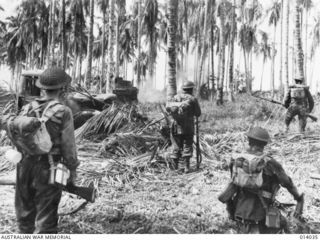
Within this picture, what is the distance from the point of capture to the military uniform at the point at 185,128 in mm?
6797

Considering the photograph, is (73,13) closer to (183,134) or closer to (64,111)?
(183,134)

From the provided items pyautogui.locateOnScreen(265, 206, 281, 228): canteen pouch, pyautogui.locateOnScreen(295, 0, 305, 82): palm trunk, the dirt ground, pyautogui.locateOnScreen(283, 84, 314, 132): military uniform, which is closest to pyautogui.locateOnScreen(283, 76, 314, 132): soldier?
pyautogui.locateOnScreen(283, 84, 314, 132): military uniform

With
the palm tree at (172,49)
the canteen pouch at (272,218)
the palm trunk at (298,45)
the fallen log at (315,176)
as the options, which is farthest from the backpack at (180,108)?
the palm trunk at (298,45)

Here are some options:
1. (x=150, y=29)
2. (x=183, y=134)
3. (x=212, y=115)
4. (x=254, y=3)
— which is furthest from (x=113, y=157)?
(x=254, y=3)

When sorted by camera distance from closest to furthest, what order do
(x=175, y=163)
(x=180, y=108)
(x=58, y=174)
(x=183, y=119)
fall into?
(x=58, y=174), (x=180, y=108), (x=183, y=119), (x=175, y=163)

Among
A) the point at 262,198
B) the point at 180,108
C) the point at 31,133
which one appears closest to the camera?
the point at 31,133

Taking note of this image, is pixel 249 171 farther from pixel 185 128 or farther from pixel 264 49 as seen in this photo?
pixel 264 49

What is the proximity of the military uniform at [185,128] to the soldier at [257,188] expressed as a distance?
332 centimetres

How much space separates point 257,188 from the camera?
3330mm

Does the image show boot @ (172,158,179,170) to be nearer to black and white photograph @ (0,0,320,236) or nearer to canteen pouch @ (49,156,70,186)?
black and white photograph @ (0,0,320,236)

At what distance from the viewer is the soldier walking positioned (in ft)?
10.9

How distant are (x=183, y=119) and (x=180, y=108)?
0.23 meters

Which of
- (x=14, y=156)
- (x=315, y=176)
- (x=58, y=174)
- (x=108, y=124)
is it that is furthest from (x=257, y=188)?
(x=108, y=124)

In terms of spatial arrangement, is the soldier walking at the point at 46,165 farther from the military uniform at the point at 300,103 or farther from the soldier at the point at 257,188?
the military uniform at the point at 300,103
